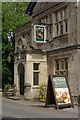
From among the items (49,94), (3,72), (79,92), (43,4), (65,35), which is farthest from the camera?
(3,72)

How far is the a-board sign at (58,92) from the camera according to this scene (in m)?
13.5

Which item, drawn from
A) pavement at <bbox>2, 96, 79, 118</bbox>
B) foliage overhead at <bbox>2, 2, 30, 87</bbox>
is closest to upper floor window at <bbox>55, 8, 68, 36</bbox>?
pavement at <bbox>2, 96, 79, 118</bbox>

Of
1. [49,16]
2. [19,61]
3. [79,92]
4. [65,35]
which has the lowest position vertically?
[79,92]

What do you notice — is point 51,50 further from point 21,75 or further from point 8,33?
point 8,33

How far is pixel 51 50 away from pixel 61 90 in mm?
5679

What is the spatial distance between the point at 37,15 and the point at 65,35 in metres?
4.74

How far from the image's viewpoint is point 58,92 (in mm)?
13641

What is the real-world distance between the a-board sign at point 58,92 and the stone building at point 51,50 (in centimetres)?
215

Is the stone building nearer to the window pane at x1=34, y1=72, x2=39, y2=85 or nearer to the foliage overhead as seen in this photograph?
the window pane at x1=34, y1=72, x2=39, y2=85

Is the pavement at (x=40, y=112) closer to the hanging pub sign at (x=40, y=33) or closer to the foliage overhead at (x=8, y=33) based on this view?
the hanging pub sign at (x=40, y=33)

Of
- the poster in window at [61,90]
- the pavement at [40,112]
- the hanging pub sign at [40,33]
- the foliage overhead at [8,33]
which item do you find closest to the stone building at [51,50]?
the hanging pub sign at [40,33]

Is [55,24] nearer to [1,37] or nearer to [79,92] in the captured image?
[79,92]

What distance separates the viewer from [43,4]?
20.2 m

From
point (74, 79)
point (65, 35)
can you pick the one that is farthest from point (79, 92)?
point (65, 35)
